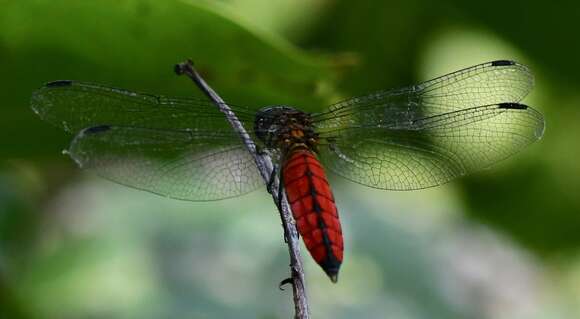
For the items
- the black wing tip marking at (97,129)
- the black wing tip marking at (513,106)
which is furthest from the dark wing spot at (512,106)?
the black wing tip marking at (97,129)

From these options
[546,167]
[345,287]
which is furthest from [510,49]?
[345,287]

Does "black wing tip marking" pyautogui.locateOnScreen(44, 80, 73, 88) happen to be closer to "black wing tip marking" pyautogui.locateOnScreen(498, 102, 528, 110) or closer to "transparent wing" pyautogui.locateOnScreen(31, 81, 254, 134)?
"transparent wing" pyautogui.locateOnScreen(31, 81, 254, 134)

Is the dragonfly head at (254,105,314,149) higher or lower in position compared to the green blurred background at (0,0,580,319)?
lower

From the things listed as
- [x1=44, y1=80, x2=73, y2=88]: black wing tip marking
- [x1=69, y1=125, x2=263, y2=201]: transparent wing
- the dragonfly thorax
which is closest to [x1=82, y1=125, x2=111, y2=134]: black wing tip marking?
[x1=69, y1=125, x2=263, y2=201]: transparent wing

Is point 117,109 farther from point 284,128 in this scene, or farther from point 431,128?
point 431,128

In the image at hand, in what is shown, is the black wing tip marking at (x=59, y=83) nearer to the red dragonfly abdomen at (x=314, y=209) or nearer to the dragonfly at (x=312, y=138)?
the dragonfly at (x=312, y=138)

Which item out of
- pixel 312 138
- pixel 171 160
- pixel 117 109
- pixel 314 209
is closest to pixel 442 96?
pixel 312 138

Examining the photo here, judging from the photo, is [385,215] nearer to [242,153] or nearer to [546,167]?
[546,167]
